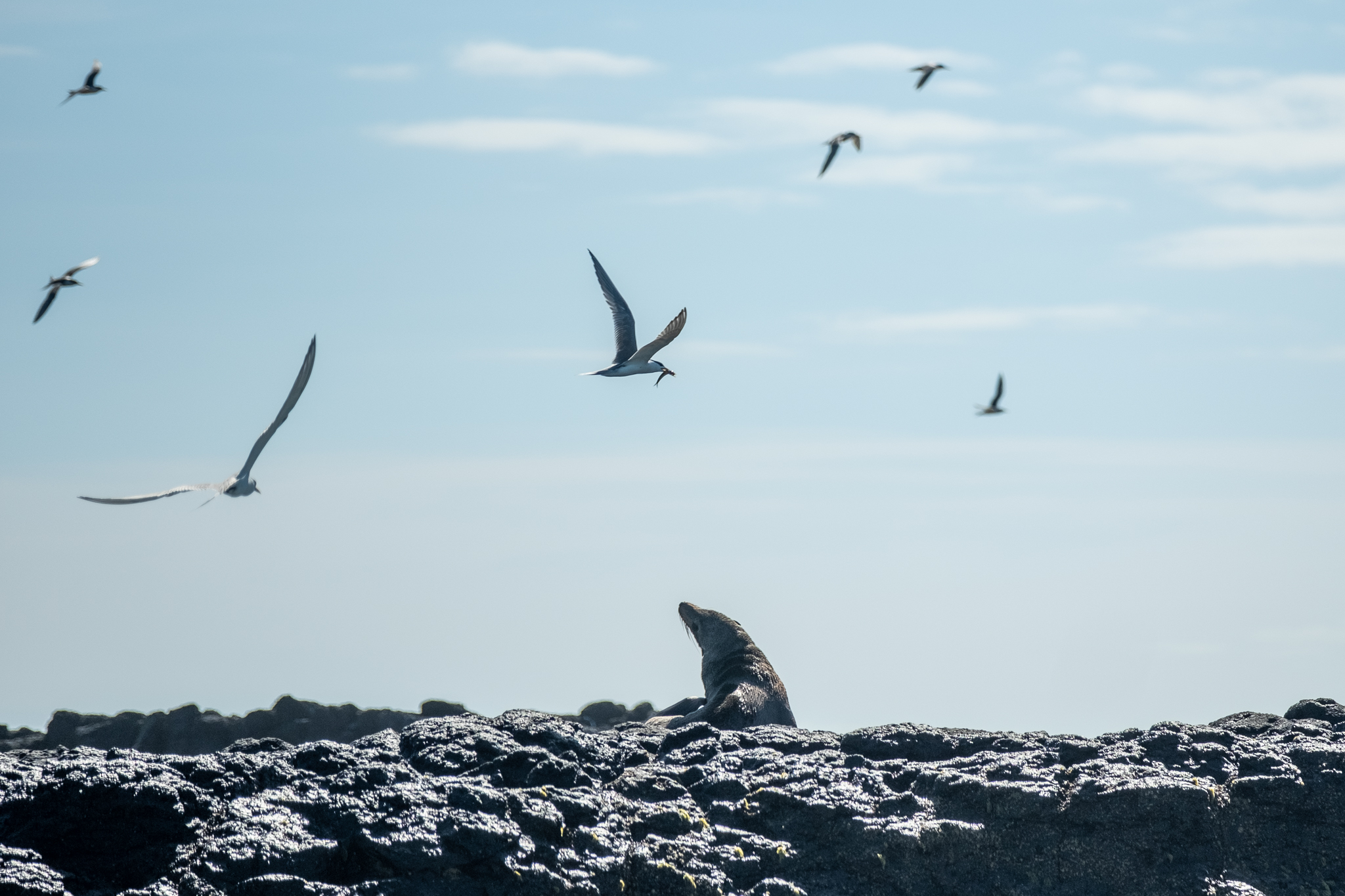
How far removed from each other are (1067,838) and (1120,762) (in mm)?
1552

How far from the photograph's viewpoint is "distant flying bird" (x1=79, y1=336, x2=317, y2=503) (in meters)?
14.2

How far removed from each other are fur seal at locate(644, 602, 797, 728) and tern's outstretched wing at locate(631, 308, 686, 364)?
5.69 m

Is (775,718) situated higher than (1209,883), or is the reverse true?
(1209,883)

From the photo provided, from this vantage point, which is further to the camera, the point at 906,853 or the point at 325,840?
the point at 906,853

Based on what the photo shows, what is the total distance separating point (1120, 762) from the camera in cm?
1366

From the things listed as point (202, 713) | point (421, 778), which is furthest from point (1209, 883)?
A: point (202, 713)

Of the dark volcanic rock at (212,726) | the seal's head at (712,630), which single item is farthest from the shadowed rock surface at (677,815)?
the dark volcanic rock at (212,726)

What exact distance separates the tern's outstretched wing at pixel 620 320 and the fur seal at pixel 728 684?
577 centimetres

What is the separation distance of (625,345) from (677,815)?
907 centimetres

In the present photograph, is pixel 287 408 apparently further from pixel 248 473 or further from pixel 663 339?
pixel 663 339

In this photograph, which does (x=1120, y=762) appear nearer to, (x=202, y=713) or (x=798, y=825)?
(x=798, y=825)

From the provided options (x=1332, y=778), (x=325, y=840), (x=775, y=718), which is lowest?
(x=775, y=718)

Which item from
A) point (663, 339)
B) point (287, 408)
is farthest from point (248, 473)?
point (663, 339)

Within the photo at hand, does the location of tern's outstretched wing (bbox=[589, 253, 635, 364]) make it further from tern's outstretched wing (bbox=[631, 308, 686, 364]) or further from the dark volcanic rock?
the dark volcanic rock
